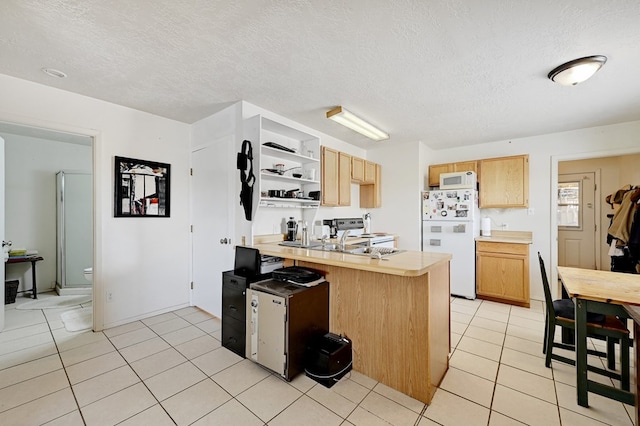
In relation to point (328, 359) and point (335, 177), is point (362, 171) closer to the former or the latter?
point (335, 177)

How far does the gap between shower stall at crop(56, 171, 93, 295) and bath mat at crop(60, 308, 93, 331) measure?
37.7 inches

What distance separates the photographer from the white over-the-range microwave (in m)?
4.14

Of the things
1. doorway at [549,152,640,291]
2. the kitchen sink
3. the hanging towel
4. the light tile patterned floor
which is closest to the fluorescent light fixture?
the hanging towel

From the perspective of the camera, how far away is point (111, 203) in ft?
9.94

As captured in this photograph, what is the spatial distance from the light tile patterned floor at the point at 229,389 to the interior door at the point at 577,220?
3.53 meters

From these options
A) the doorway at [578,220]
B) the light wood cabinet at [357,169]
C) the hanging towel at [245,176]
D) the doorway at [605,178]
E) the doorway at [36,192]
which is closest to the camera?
the hanging towel at [245,176]

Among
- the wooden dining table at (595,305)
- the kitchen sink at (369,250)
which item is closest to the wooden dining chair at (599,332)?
the wooden dining table at (595,305)

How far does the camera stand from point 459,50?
202 cm

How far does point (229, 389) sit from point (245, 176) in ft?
6.41

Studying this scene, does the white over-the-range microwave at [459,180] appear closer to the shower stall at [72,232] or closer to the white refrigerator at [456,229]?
the white refrigerator at [456,229]

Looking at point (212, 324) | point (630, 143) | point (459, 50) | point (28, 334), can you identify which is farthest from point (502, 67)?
point (28, 334)

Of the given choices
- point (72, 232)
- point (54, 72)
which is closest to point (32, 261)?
point (72, 232)

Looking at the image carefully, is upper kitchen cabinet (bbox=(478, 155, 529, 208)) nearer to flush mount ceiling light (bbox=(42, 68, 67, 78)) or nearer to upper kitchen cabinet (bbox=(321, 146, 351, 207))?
upper kitchen cabinet (bbox=(321, 146, 351, 207))

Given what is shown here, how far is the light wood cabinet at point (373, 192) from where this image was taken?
4.88m
